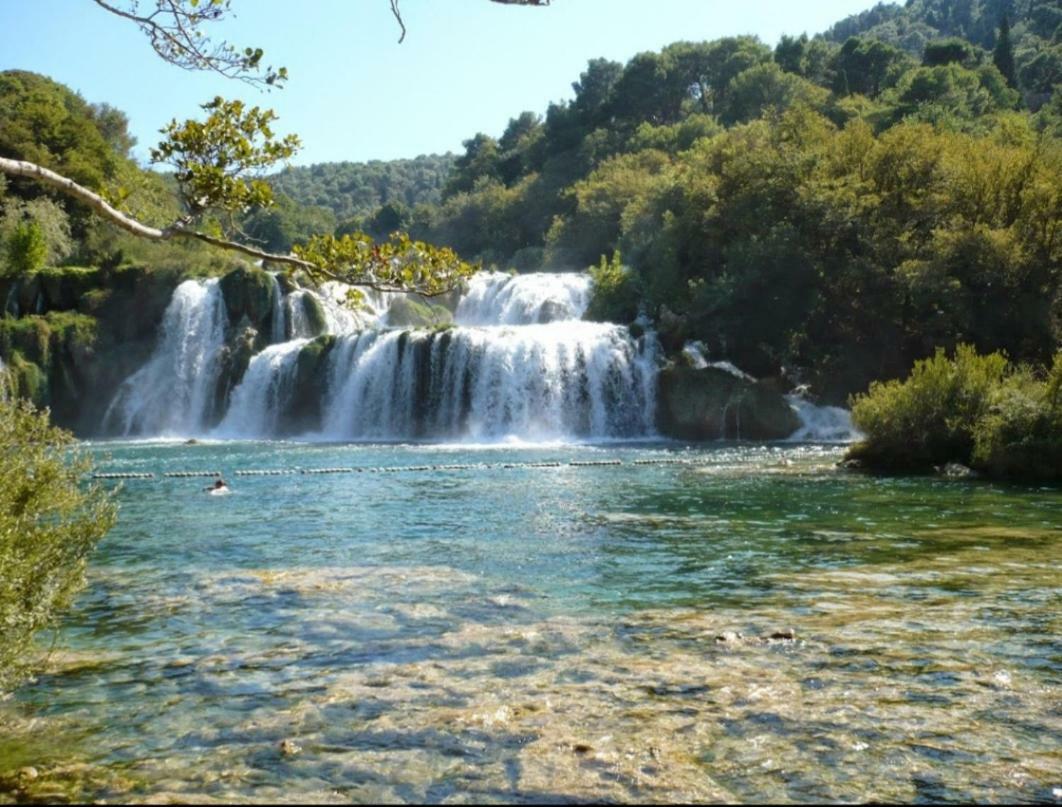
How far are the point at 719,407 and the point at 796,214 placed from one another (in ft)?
27.3

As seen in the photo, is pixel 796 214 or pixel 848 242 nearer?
pixel 848 242

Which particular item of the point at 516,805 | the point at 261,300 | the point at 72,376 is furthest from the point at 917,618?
the point at 72,376

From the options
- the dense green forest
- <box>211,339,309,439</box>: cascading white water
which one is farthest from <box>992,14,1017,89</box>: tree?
<box>211,339,309,439</box>: cascading white water

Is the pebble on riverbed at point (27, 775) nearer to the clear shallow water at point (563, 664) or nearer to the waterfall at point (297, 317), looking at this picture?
the clear shallow water at point (563, 664)

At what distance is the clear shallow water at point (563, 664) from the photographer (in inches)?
201

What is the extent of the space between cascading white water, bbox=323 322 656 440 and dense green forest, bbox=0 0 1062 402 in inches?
138

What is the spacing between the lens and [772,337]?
119 feet

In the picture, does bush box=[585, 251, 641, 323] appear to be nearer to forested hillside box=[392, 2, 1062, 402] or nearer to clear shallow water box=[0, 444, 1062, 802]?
forested hillside box=[392, 2, 1062, 402]

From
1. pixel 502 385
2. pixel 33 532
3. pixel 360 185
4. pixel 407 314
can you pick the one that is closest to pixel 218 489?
pixel 33 532

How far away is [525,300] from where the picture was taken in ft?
146

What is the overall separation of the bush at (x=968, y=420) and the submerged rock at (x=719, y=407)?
10.2 metres

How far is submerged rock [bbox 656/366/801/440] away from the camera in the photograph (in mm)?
32938

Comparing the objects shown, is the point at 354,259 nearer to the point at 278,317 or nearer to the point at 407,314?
the point at 278,317

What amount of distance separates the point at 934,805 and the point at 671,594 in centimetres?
503
